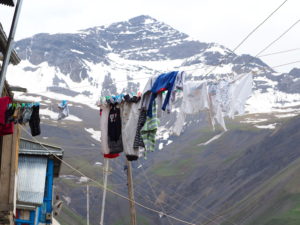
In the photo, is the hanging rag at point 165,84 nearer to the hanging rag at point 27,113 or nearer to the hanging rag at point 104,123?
the hanging rag at point 104,123

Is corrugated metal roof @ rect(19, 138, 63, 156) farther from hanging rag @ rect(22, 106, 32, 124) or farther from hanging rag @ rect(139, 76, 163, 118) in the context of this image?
hanging rag @ rect(139, 76, 163, 118)

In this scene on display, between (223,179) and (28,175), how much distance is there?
152212 millimetres

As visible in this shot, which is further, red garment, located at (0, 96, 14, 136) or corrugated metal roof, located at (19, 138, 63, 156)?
corrugated metal roof, located at (19, 138, 63, 156)

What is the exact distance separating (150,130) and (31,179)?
410 inches

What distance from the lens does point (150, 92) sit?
16969 millimetres

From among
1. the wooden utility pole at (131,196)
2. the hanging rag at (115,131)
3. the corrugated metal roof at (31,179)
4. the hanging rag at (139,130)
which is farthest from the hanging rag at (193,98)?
the corrugated metal roof at (31,179)

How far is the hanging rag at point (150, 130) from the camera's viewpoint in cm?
1678

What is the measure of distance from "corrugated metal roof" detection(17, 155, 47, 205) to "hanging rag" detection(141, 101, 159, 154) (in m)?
9.77

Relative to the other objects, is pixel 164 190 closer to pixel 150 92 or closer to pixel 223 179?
pixel 223 179

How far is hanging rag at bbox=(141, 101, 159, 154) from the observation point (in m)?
16.8

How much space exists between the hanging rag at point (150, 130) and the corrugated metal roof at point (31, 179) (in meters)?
9.77

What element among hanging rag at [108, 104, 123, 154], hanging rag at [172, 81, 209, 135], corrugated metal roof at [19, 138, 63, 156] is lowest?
corrugated metal roof at [19, 138, 63, 156]

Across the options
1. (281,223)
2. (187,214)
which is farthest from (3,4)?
(187,214)

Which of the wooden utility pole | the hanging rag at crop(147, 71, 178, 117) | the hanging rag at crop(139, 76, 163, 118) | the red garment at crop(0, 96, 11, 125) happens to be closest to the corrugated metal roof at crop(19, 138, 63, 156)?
the wooden utility pole
